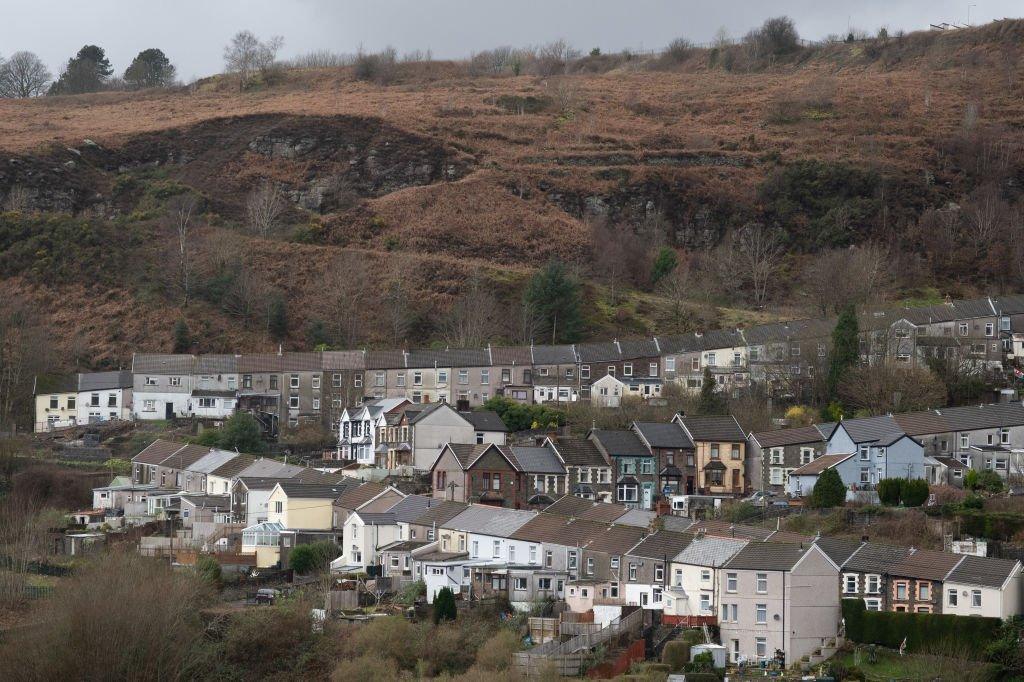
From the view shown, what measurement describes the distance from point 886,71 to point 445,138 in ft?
164

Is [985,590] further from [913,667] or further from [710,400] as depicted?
[710,400]

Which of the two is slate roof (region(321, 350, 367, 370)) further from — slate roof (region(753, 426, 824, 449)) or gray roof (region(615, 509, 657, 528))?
gray roof (region(615, 509, 657, 528))

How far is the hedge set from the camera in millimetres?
43469

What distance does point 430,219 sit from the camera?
10800cm

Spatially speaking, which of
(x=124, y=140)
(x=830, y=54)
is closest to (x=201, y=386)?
(x=124, y=140)

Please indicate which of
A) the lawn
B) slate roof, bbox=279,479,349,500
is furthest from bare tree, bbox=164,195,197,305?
the lawn

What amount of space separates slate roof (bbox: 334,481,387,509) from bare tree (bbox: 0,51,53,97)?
11401cm

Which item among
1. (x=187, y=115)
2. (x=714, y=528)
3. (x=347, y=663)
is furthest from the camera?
(x=187, y=115)

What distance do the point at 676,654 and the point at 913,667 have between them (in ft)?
21.5

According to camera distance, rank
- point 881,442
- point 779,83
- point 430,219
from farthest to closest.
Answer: point 779,83
point 430,219
point 881,442

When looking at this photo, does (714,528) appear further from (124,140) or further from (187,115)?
(187,115)

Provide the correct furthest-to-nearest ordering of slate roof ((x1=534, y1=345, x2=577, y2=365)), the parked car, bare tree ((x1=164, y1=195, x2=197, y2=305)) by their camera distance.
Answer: bare tree ((x1=164, y1=195, x2=197, y2=305)), slate roof ((x1=534, y1=345, x2=577, y2=365)), the parked car

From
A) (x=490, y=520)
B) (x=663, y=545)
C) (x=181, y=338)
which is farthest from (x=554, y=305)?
(x=663, y=545)

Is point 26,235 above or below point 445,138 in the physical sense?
below
